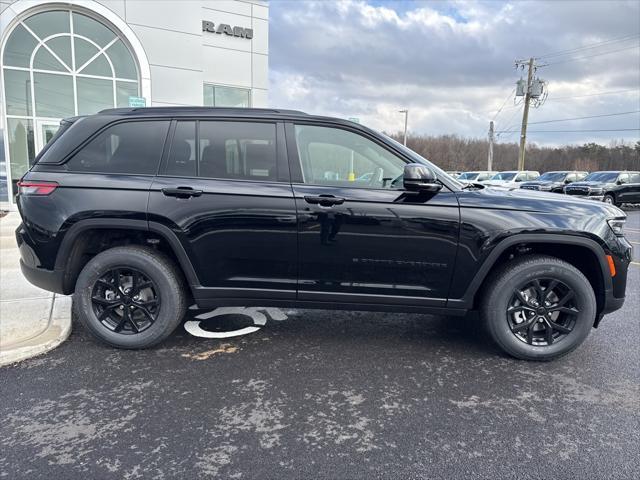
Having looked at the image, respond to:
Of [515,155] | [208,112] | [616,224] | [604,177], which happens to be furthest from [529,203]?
[515,155]

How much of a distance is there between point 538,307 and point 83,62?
1423cm

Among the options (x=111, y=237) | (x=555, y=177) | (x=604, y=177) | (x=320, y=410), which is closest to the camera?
(x=320, y=410)

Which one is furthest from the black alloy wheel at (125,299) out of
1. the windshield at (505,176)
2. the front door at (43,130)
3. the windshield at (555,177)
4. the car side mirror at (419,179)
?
the windshield at (505,176)

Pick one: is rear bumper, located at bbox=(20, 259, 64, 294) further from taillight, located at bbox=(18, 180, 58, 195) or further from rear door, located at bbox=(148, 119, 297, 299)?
rear door, located at bbox=(148, 119, 297, 299)

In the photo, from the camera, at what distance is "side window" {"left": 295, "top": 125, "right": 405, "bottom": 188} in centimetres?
348

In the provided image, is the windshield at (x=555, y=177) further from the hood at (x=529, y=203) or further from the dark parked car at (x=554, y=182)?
the hood at (x=529, y=203)

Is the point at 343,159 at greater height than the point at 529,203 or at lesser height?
greater

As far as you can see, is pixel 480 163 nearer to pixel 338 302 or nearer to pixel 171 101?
pixel 171 101

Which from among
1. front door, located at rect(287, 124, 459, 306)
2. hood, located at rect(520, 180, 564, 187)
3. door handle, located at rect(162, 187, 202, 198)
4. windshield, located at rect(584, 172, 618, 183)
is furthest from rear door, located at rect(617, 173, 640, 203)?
door handle, located at rect(162, 187, 202, 198)

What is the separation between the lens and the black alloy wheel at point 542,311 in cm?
345

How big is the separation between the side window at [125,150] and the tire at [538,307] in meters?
2.90

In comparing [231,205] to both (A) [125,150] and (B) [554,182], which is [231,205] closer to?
(A) [125,150]

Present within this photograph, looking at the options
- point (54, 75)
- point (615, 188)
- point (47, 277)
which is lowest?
point (47, 277)

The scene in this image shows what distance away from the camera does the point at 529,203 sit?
337cm
